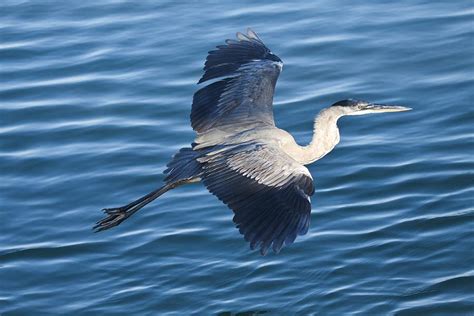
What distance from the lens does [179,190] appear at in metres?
13.3

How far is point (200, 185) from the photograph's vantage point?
1336 centimetres

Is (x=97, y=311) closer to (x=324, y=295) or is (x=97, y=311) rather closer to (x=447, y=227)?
(x=324, y=295)

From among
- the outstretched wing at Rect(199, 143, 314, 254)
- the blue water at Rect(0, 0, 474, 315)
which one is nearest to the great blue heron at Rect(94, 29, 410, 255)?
the outstretched wing at Rect(199, 143, 314, 254)

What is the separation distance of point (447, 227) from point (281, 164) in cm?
267

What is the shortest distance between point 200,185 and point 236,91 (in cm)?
173

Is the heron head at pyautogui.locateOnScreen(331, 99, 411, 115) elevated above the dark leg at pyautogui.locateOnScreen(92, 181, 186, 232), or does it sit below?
above

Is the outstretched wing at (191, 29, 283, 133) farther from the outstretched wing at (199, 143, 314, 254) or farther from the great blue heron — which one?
the outstretched wing at (199, 143, 314, 254)

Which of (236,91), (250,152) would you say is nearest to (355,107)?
(236,91)

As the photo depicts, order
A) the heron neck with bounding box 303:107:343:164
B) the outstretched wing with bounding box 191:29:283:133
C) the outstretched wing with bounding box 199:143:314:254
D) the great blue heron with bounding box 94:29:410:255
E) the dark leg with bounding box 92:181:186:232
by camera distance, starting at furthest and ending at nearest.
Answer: the outstretched wing with bounding box 191:29:283:133, the heron neck with bounding box 303:107:343:164, the dark leg with bounding box 92:181:186:232, the great blue heron with bounding box 94:29:410:255, the outstretched wing with bounding box 199:143:314:254

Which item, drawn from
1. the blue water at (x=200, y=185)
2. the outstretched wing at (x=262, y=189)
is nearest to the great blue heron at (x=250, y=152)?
the outstretched wing at (x=262, y=189)

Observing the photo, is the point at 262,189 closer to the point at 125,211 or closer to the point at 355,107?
the point at 125,211

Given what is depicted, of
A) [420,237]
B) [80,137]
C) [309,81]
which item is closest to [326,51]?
[309,81]

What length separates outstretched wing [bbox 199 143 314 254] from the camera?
30.6 ft

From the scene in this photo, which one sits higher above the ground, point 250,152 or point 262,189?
point 250,152
